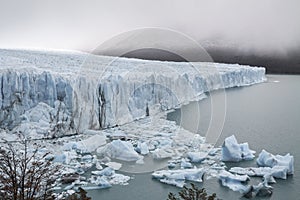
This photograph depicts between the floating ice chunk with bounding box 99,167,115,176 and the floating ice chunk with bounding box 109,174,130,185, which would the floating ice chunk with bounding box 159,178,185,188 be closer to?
the floating ice chunk with bounding box 109,174,130,185

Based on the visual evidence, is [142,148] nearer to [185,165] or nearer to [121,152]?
[121,152]

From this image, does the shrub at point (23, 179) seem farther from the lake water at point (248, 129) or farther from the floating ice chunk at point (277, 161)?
the floating ice chunk at point (277, 161)

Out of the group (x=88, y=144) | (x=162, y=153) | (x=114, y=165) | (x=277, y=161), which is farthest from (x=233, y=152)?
(x=88, y=144)

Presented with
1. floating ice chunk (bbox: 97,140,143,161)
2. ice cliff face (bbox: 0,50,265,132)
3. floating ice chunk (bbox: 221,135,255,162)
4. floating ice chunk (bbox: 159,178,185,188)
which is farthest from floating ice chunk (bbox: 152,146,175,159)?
ice cliff face (bbox: 0,50,265,132)

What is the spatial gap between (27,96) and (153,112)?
6.75m

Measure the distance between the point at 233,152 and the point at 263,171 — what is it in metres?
1.27

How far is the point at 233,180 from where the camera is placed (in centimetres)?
859

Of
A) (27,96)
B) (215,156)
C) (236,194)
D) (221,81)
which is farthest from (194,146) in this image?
(221,81)

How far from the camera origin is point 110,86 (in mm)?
14914

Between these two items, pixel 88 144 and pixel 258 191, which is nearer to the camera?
pixel 258 191

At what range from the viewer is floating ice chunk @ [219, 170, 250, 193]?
827 cm

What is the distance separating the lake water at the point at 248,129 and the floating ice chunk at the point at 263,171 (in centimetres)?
22

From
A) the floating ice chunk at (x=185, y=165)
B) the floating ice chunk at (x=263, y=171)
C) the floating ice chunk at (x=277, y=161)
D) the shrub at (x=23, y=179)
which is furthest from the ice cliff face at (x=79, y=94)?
the floating ice chunk at (x=277, y=161)

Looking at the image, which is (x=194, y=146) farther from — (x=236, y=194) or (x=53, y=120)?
(x=53, y=120)
